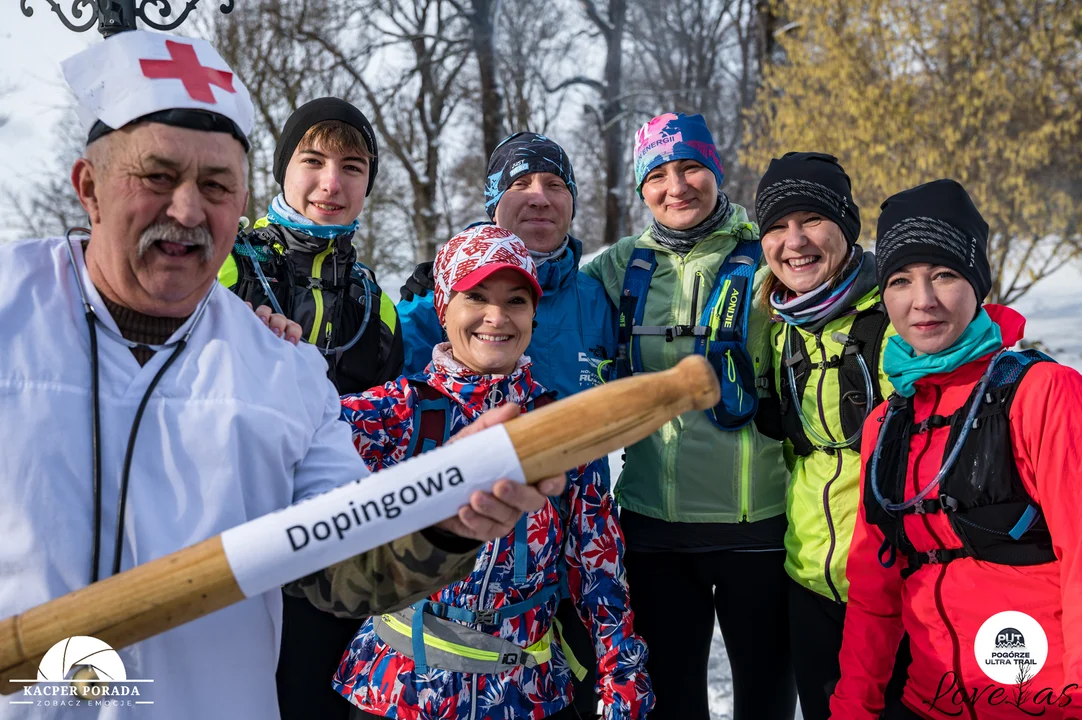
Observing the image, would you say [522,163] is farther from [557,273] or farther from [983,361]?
[983,361]

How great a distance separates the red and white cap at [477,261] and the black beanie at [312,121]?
2.91ft

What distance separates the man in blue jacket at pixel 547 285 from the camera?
3367 mm

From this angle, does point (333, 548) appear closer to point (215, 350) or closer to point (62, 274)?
point (215, 350)

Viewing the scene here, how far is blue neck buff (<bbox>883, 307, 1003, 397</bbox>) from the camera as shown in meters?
2.50

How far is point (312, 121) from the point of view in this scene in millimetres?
3402

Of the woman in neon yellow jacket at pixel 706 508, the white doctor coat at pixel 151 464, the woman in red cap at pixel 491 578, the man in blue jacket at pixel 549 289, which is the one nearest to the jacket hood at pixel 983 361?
the woman in neon yellow jacket at pixel 706 508

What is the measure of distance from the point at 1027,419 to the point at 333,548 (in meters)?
1.92

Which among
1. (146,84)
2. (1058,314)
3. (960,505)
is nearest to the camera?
(146,84)

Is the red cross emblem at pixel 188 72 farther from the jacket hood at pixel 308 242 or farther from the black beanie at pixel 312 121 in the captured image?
the black beanie at pixel 312 121

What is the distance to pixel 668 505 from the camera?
3348 millimetres

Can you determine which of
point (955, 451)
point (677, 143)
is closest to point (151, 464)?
point (955, 451)

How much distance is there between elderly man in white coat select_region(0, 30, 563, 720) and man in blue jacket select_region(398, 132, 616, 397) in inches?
65.7

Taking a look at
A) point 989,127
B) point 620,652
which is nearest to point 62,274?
point 620,652

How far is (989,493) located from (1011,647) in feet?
1.40
